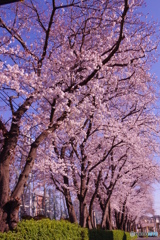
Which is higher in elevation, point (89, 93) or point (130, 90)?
point (130, 90)

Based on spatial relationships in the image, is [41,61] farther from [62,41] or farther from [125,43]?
[125,43]

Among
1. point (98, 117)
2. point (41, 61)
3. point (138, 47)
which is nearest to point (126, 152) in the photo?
point (98, 117)

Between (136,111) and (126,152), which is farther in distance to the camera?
(126,152)

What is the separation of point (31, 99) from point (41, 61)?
6.03 ft

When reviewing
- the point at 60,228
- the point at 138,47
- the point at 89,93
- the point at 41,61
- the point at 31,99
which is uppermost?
the point at 138,47

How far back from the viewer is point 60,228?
9.66m

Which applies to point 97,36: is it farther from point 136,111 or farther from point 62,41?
point 136,111

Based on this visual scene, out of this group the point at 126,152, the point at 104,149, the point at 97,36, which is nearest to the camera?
the point at 97,36

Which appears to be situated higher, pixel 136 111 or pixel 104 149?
pixel 136 111

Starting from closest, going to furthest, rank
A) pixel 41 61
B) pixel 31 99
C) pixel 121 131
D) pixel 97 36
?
pixel 31 99 < pixel 41 61 < pixel 97 36 < pixel 121 131

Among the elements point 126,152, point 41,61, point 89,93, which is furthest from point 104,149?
point 41,61

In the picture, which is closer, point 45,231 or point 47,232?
point 45,231

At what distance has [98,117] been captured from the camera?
12.4m

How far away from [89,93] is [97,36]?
7.28ft
